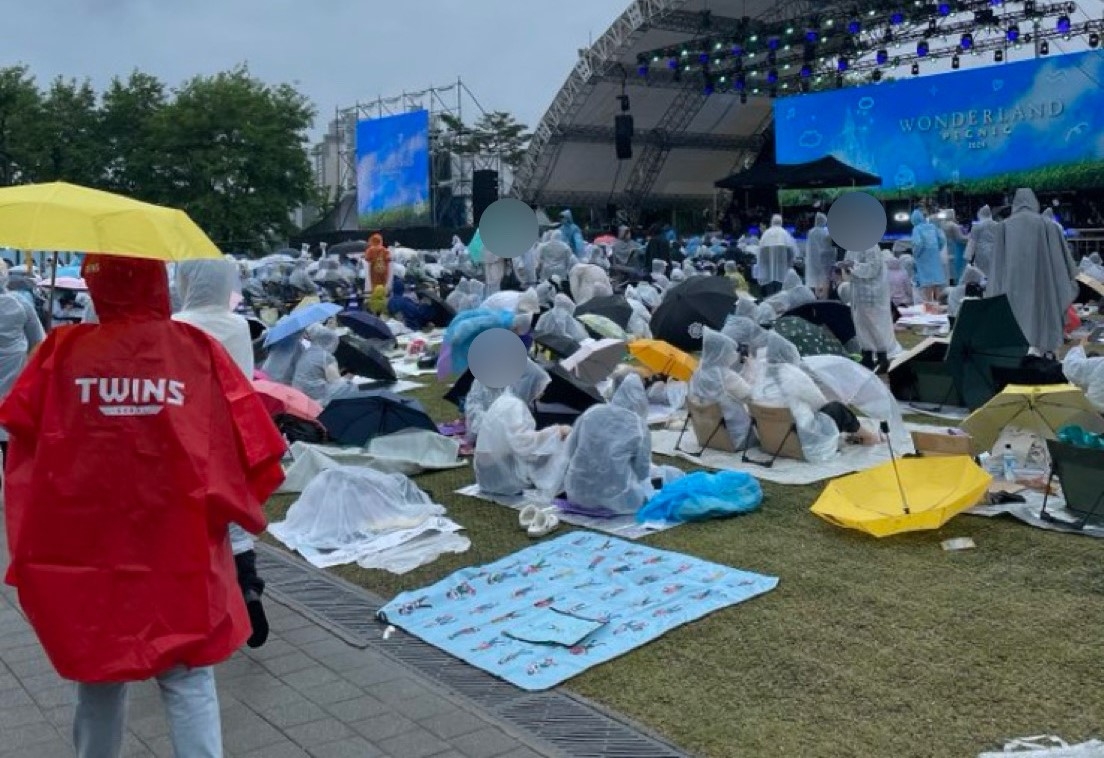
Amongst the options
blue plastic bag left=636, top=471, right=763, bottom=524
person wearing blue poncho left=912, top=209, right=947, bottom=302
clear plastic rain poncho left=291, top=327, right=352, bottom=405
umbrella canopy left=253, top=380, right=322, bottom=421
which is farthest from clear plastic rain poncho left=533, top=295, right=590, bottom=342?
person wearing blue poncho left=912, top=209, right=947, bottom=302

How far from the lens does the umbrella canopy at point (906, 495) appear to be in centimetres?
534

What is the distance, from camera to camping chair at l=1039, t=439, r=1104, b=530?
518cm

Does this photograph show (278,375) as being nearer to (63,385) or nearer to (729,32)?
(63,385)

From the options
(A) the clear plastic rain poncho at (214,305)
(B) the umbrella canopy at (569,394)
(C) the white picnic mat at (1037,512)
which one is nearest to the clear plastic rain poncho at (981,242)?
(B) the umbrella canopy at (569,394)

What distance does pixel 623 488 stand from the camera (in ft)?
19.5

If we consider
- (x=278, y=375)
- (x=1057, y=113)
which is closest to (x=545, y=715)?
(x=278, y=375)

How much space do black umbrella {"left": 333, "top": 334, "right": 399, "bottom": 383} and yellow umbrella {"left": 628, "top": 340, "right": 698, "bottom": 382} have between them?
2.63 metres

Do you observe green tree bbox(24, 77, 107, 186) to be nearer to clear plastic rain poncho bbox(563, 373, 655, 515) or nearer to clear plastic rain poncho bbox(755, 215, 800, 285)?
clear plastic rain poncho bbox(755, 215, 800, 285)

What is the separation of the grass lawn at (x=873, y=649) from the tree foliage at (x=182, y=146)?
3359 cm

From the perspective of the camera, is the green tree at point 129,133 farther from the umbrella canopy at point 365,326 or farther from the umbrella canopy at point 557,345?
the umbrella canopy at point 557,345

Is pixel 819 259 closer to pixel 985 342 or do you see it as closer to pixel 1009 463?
pixel 985 342

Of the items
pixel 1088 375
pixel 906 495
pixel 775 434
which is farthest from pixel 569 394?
pixel 1088 375

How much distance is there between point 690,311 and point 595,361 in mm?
2335

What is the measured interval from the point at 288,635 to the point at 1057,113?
22121mm
